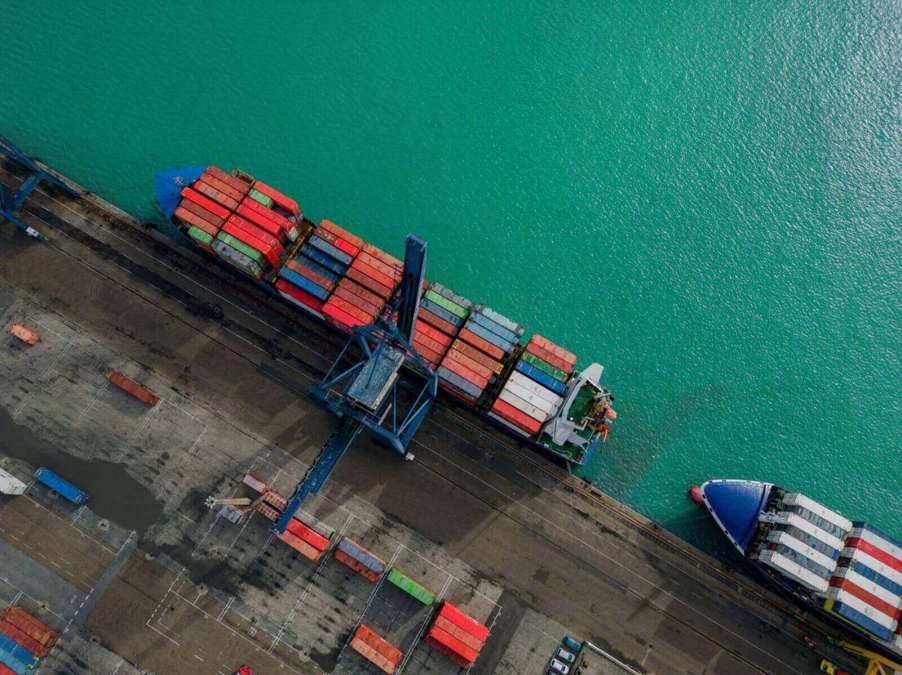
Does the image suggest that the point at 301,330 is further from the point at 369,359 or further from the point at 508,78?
the point at 508,78

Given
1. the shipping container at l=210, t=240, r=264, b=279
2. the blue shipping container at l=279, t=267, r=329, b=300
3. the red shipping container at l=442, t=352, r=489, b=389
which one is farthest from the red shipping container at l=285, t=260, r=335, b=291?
the red shipping container at l=442, t=352, r=489, b=389

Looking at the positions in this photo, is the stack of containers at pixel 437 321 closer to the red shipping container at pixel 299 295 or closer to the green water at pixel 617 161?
the green water at pixel 617 161

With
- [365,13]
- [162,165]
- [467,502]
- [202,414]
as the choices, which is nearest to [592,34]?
[365,13]

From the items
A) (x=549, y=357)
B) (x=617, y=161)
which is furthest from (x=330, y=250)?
(x=617, y=161)

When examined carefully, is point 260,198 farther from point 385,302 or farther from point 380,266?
point 385,302

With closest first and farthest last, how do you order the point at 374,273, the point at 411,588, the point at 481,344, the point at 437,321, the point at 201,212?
1. the point at 411,588
2. the point at 481,344
3. the point at 437,321
4. the point at 374,273
5. the point at 201,212

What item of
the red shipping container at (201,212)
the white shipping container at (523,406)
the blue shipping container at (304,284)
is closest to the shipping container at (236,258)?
the red shipping container at (201,212)
